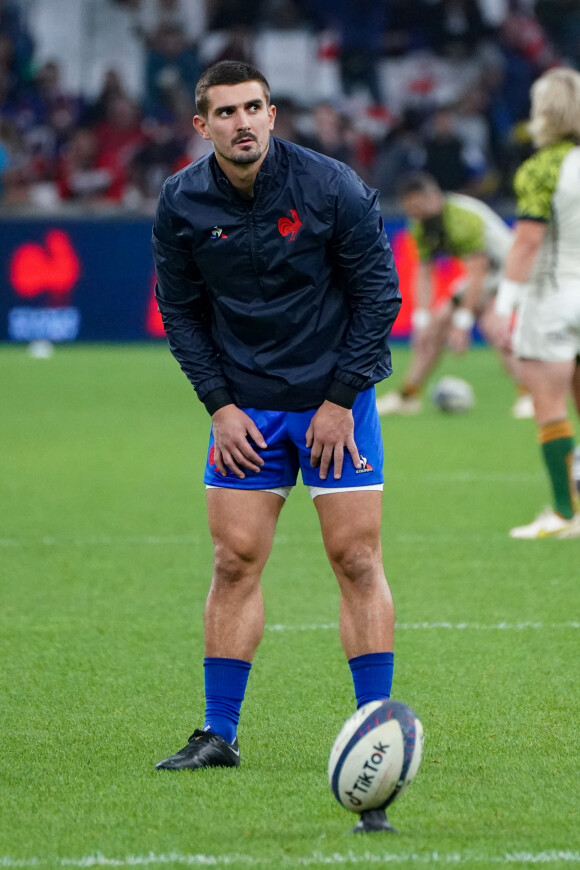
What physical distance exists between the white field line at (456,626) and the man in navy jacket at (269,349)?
1.70 m

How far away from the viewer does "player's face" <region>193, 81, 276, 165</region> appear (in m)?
4.02

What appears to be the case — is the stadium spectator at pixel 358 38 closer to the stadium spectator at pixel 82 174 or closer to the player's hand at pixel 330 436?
the stadium spectator at pixel 82 174

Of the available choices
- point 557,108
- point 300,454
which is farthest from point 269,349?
point 557,108

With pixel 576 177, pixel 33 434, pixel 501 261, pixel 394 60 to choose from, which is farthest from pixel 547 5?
pixel 576 177

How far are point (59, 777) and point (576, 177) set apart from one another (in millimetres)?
4599

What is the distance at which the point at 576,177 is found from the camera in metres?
7.48

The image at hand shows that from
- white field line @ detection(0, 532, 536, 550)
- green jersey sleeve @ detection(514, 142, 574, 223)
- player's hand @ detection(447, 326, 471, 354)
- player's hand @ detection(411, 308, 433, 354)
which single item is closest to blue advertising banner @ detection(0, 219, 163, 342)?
player's hand @ detection(411, 308, 433, 354)

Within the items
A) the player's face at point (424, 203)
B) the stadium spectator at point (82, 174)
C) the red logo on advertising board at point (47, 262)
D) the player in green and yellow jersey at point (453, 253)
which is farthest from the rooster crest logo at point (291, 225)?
the stadium spectator at point (82, 174)

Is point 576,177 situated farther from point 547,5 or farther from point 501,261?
point 547,5

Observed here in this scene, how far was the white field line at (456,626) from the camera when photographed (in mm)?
5969

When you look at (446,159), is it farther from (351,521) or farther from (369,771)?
(369,771)

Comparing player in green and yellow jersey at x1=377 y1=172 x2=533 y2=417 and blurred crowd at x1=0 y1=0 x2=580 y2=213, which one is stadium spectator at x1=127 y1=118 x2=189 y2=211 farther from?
player in green and yellow jersey at x1=377 y1=172 x2=533 y2=417

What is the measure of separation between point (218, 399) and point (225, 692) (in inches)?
34.2

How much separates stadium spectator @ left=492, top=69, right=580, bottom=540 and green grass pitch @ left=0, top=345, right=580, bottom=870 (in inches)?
18.8
